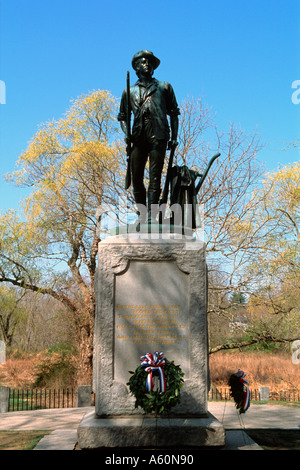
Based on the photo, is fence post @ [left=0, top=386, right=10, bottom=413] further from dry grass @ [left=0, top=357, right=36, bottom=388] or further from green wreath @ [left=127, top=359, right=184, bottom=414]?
dry grass @ [left=0, top=357, right=36, bottom=388]

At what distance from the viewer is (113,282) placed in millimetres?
5535

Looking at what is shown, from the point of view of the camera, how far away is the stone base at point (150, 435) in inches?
193

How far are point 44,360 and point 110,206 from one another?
6.95 m

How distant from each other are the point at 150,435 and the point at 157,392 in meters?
0.59

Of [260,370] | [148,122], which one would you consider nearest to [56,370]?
[260,370]

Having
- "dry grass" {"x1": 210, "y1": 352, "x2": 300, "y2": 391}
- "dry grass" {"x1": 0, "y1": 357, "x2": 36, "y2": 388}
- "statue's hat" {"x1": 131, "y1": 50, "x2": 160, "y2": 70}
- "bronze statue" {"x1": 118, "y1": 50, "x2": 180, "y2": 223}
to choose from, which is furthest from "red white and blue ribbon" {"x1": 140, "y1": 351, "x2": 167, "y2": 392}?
"dry grass" {"x1": 0, "y1": 357, "x2": 36, "y2": 388}

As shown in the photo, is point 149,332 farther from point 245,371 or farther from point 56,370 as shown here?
point 245,371

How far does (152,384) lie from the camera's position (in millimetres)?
4707

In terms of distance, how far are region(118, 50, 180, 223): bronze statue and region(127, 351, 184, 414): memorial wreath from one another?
2080mm

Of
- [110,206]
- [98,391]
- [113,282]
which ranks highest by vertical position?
[110,206]

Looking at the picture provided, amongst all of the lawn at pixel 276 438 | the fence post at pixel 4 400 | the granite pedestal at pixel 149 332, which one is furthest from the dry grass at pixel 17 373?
the granite pedestal at pixel 149 332

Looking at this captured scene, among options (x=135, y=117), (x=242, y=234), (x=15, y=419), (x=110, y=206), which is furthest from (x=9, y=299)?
(x=135, y=117)
